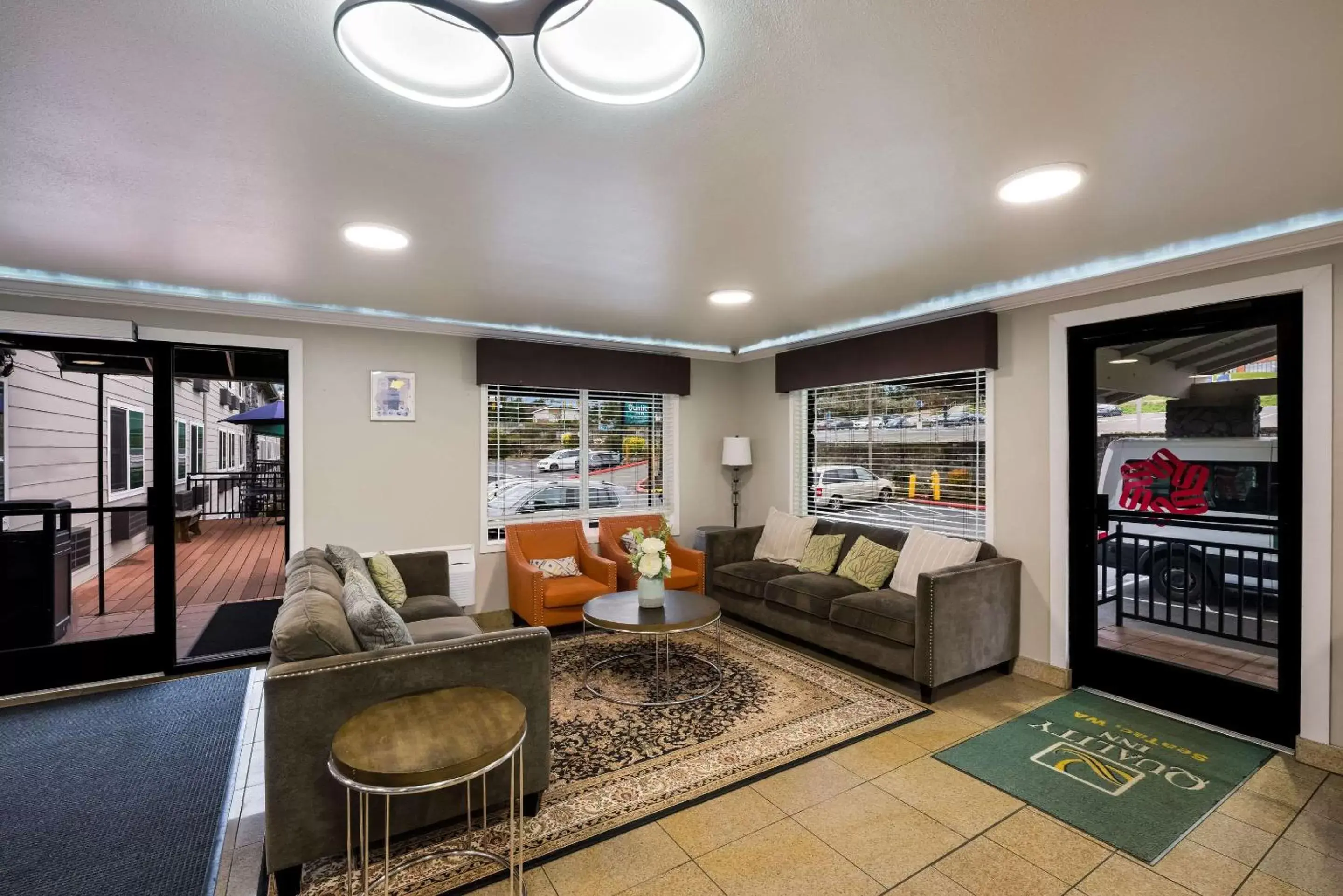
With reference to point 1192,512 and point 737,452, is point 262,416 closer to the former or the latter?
point 737,452

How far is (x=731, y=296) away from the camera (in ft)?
12.7

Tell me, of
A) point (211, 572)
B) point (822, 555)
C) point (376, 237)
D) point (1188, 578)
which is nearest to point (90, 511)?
point (376, 237)

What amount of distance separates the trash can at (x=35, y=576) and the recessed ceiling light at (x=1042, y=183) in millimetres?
5418

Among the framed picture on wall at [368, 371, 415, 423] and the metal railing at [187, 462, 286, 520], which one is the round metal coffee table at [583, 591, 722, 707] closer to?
the framed picture on wall at [368, 371, 415, 423]

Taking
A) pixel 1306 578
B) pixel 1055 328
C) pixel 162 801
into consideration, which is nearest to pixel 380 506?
pixel 162 801

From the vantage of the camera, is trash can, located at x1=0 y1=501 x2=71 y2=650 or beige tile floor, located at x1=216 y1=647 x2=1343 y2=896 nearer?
beige tile floor, located at x1=216 y1=647 x2=1343 y2=896

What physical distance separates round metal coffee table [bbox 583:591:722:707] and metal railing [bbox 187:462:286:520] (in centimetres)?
542

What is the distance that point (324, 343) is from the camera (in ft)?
14.4

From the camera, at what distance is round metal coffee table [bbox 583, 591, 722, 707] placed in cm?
346

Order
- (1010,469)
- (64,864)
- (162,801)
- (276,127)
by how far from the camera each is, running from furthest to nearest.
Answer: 1. (1010,469)
2. (162,801)
3. (64,864)
4. (276,127)

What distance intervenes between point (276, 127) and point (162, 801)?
2764mm

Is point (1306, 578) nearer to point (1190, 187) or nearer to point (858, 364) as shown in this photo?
point (1190, 187)

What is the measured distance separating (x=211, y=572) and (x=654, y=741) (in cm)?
599

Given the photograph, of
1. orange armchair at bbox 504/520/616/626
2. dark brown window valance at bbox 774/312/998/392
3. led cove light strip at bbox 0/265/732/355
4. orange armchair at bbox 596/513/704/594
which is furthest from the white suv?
dark brown window valance at bbox 774/312/998/392
